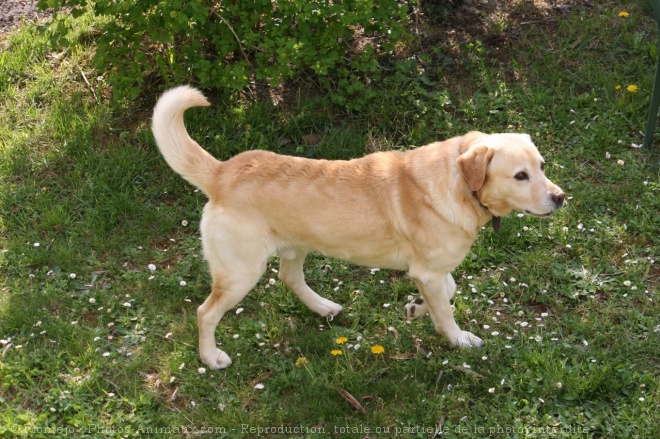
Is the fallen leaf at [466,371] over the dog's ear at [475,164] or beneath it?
beneath

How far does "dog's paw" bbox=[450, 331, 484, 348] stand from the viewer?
437 cm

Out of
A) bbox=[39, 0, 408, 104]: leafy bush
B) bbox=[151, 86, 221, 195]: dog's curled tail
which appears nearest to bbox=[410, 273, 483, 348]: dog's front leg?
bbox=[151, 86, 221, 195]: dog's curled tail

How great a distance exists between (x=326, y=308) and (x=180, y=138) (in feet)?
4.57

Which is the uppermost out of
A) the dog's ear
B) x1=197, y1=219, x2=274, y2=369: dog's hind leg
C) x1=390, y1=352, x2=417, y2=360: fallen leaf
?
the dog's ear

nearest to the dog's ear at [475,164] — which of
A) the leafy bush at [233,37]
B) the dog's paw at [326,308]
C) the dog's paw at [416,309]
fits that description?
the dog's paw at [416,309]

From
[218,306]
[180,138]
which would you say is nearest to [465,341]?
[218,306]

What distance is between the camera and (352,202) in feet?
13.7

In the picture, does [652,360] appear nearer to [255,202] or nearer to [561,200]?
[561,200]

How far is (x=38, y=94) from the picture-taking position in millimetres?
6406

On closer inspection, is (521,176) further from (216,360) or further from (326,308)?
(216,360)

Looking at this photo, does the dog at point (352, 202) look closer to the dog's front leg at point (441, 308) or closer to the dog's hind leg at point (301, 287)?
the dog's front leg at point (441, 308)

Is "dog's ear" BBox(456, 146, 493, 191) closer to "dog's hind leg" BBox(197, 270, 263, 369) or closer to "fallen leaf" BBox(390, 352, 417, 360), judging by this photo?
"fallen leaf" BBox(390, 352, 417, 360)

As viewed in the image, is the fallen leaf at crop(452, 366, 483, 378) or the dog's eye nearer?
Answer: the dog's eye

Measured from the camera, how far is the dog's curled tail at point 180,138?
4.09m
